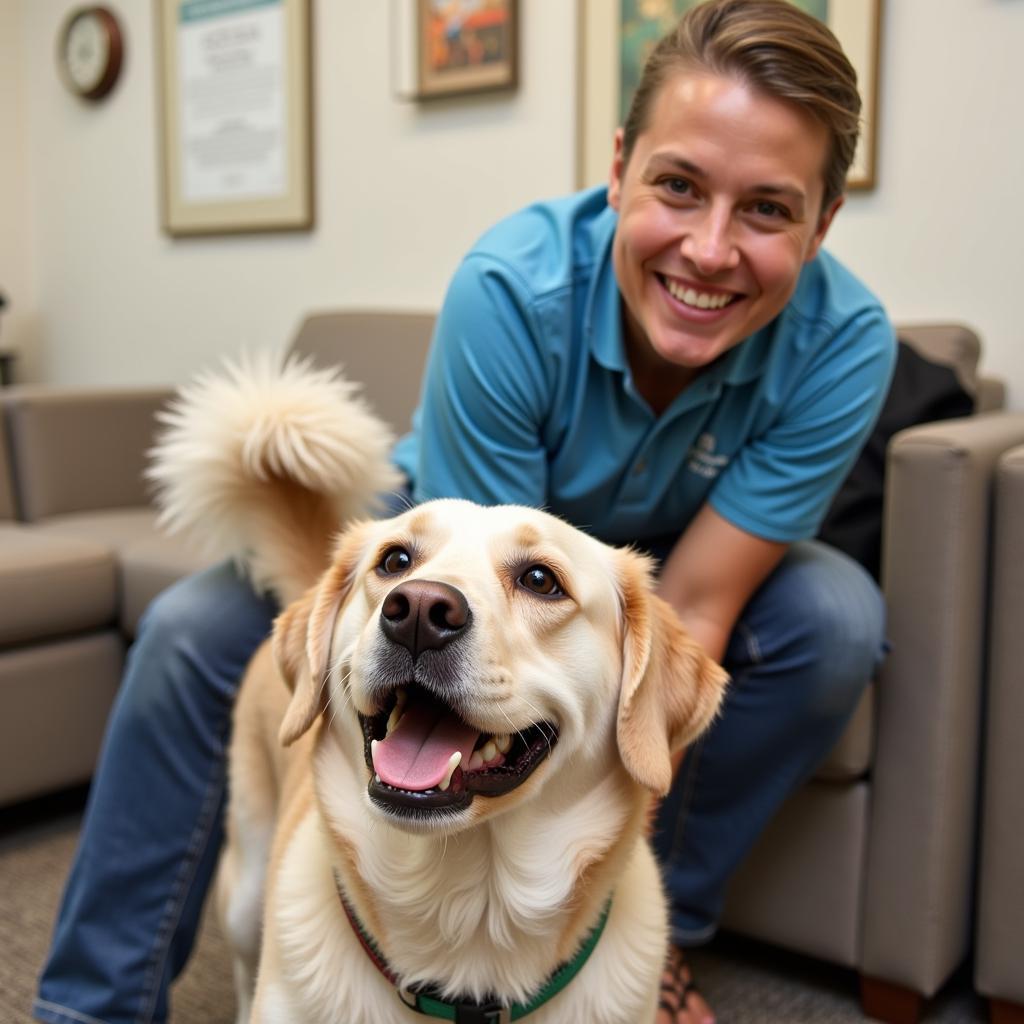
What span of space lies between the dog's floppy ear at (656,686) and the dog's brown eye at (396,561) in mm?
213

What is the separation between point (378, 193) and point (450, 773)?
93.0 inches

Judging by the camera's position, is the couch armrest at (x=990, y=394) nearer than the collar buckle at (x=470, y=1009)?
No

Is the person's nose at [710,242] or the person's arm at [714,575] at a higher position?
the person's nose at [710,242]

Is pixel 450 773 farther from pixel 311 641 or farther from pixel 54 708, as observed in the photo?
pixel 54 708

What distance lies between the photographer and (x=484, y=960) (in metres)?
1.05

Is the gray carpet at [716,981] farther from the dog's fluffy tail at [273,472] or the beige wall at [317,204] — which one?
the beige wall at [317,204]

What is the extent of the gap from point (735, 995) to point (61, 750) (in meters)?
1.32

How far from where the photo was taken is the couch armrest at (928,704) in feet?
5.02

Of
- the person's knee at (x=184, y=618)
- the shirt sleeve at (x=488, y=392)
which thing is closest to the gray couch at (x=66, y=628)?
the person's knee at (x=184, y=618)

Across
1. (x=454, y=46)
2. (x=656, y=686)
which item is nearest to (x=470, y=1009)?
(x=656, y=686)

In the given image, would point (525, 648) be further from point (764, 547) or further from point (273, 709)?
point (764, 547)

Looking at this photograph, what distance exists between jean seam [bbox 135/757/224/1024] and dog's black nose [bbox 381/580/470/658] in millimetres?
716

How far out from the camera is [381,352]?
8.80 feet

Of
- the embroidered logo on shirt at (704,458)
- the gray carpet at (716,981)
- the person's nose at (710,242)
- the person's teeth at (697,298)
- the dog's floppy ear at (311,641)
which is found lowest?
the gray carpet at (716,981)
